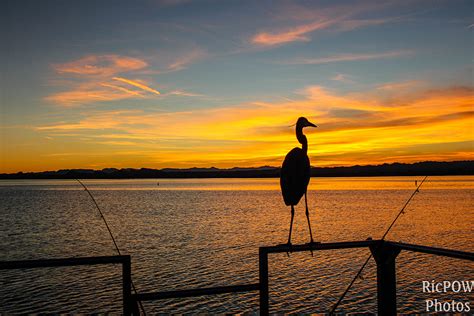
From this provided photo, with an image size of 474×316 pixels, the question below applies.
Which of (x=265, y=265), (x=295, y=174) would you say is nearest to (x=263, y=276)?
(x=265, y=265)

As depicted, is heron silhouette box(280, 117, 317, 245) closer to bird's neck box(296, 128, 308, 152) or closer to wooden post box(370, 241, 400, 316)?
bird's neck box(296, 128, 308, 152)

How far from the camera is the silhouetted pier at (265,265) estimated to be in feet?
12.9

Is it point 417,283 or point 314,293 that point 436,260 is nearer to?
point 417,283

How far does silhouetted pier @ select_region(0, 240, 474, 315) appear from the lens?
3936 mm

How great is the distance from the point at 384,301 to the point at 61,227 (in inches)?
1389

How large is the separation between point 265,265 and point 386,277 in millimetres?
1531

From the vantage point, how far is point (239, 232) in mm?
31562

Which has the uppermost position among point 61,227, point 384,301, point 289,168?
point 289,168

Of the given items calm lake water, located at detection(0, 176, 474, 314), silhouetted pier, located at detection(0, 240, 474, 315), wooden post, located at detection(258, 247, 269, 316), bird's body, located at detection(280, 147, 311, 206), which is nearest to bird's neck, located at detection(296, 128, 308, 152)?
bird's body, located at detection(280, 147, 311, 206)

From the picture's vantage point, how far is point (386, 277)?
511 centimetres

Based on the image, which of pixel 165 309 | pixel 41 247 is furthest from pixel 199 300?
pixel 41 247

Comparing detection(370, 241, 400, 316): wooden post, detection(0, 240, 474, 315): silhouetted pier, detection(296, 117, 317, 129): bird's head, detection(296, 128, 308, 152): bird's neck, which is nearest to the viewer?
detection(0, 240, 474, 315): silhouetted pier

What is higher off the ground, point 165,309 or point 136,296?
point 136,296

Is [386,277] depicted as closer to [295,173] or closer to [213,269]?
[295,173]
